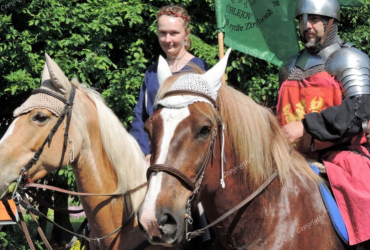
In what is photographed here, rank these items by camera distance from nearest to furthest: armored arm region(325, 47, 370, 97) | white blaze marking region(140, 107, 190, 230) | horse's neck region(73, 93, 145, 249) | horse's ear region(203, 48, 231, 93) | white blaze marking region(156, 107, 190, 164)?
white blaze marking region(140, 107, 190, 230)
white blaze marking region(156, 107, 190, 164)
horse's ear region(203, 48, 231, 93)
armored arm region(325, 47, 370, 97)
horse's neck region(73, 93, 145, 249)

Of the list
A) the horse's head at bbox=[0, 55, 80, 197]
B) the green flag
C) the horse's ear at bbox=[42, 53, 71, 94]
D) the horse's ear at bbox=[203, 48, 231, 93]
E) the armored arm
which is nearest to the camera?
the horse's ear at bbox=[203, 48, 231, 93]

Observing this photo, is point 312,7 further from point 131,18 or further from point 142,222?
point 131,18

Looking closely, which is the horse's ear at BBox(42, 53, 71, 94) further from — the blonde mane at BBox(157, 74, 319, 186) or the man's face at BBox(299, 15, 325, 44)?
the man's face at BBox(299, 15, 325, 44)

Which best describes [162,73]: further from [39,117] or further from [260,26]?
[260,26]

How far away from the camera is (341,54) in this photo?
370cm

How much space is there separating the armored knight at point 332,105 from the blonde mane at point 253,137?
0.22m

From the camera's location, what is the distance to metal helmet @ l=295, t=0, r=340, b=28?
395 centimetres

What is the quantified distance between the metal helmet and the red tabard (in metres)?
0.44

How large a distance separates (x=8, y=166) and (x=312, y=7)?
230cm

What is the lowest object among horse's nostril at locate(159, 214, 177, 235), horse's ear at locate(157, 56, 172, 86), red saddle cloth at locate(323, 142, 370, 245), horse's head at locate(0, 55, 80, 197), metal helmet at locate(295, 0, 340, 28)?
red saddle cloth at locate(323, 142, 370, 245)

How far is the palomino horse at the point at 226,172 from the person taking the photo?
2.82 metres

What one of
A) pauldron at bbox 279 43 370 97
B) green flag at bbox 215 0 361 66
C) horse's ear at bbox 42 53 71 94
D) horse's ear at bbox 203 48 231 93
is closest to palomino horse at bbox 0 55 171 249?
horse's ear at bbox 42 53 71 94

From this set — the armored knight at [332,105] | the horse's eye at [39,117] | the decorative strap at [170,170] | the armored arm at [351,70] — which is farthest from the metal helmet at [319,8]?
the horse's eye at [39,117]

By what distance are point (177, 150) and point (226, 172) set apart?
427mm
